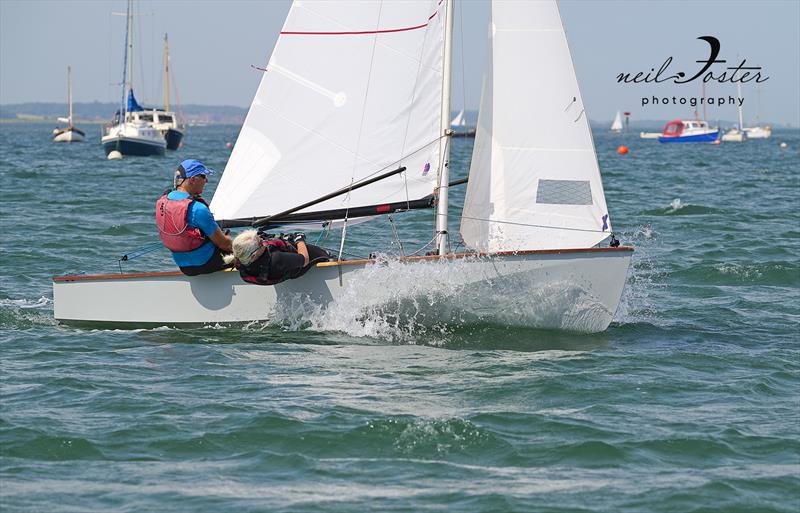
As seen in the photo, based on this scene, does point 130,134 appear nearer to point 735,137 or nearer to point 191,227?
point 191,227

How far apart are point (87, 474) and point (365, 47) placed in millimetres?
4811

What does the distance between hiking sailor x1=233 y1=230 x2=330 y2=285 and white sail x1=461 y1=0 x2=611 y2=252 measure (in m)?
1.39

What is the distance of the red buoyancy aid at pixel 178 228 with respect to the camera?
9.09 metres

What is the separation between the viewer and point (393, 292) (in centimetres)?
924

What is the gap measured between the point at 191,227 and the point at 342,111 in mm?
1646

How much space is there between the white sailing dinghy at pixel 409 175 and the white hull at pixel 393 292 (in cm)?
1

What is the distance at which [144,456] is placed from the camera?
6.26 m

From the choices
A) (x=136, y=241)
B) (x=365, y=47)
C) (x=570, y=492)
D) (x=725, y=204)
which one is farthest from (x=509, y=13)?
(x=725, y=204)

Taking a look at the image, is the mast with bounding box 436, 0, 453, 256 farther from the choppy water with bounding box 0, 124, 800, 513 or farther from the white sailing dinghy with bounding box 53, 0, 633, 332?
the choppy water with bounding box 0, 124, 800, 513

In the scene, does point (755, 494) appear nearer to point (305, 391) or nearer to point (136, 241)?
point (305, 391)

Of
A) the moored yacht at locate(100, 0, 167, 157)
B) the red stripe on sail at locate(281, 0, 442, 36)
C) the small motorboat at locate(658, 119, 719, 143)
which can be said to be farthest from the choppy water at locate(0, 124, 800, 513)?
the small motorboat at locate(658, 119, 719, 143)

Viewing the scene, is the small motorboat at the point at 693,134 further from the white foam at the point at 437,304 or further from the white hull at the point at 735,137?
the white foam at the point at 437,304

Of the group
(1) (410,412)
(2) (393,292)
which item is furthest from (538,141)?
(1) (410,412)

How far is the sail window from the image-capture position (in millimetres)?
9234
